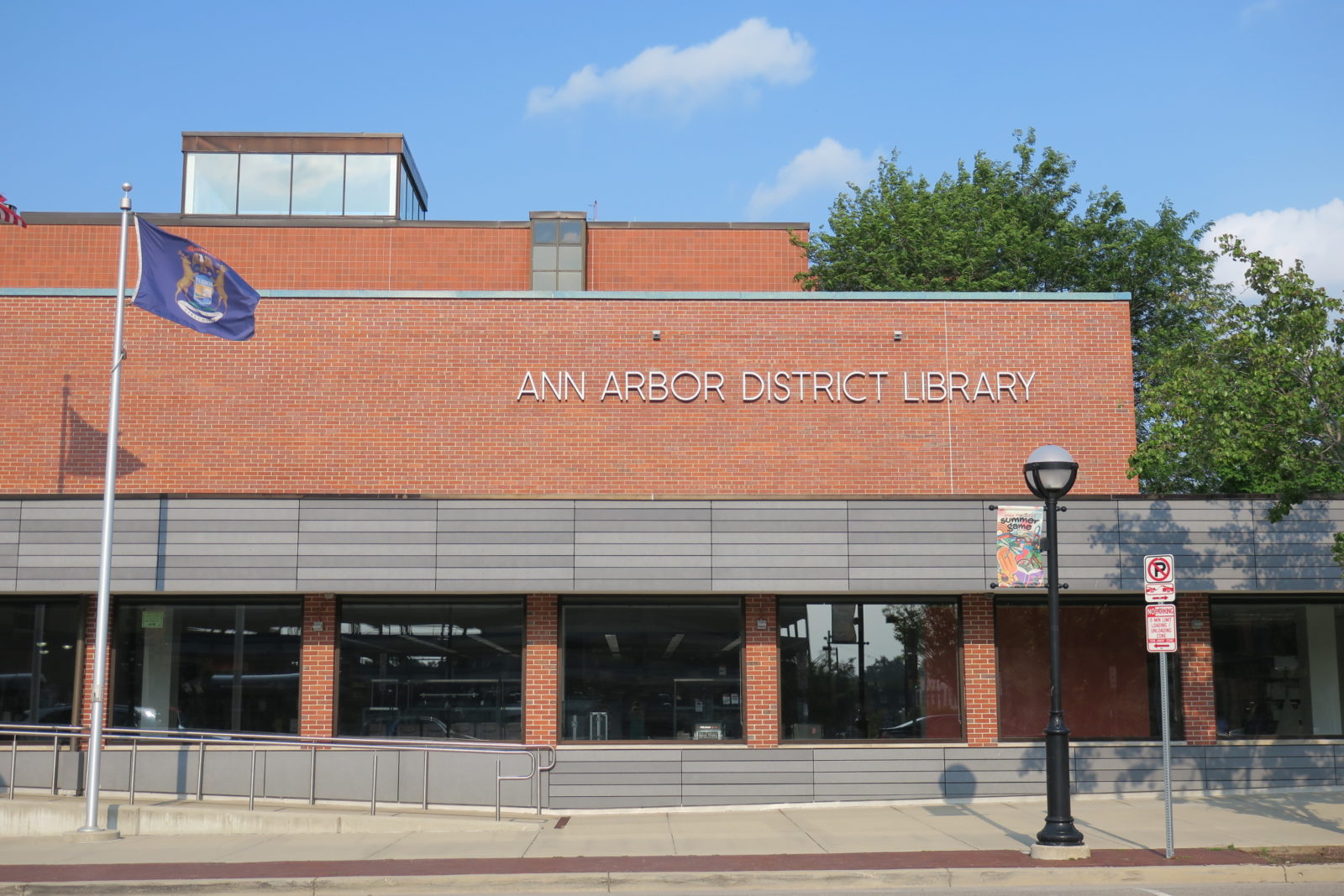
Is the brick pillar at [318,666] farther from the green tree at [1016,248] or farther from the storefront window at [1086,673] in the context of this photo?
the green tree at [1016,248]

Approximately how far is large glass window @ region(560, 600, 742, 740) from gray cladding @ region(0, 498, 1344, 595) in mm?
793

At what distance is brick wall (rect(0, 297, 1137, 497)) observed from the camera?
1973cm

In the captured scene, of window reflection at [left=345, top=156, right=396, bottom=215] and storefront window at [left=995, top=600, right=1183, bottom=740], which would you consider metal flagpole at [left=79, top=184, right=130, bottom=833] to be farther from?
window reflection at [left=345, top=156, right=396, bottom=215]

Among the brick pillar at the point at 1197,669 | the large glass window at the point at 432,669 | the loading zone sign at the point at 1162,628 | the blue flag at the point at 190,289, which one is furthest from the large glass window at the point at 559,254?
the loading zone sign at the point at 1162,628

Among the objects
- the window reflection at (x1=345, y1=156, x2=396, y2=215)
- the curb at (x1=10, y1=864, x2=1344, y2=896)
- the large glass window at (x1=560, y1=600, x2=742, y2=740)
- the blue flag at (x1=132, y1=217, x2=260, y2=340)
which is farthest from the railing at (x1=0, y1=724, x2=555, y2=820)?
the window reflection at (x1=345, y1=156, x2=396, y2=215)

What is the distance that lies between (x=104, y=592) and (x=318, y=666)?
11.9 feet

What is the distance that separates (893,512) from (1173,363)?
4400mm

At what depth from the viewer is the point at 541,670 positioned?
61.8ft

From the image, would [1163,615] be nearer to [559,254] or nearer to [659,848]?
[659,848]

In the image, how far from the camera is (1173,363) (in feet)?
57.0

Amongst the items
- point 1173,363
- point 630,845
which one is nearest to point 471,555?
point 630,845

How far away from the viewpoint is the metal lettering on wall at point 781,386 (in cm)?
1998

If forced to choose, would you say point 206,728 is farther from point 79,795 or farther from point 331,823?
point 331,823

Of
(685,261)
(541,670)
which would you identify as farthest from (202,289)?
(685,261)
